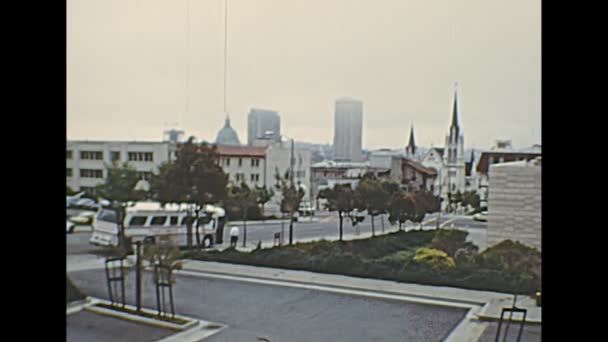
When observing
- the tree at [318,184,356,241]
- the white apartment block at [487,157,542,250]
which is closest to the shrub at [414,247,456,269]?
the white apartment block at [487,157,542,250]

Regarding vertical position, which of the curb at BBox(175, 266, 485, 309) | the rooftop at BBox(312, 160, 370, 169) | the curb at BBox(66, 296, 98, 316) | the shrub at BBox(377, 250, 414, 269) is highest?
the rooftop at BBox(312, 160, 370, 169)

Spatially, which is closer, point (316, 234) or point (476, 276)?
point (476, 276)

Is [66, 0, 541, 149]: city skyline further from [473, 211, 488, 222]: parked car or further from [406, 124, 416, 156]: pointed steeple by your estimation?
[473, 211, 488, 222]: parked car

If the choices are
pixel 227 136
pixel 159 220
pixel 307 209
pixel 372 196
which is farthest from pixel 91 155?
pixel 372 196

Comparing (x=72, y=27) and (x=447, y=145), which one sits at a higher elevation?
(x=72, y=27)

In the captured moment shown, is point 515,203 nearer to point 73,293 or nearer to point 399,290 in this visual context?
point 399,290
